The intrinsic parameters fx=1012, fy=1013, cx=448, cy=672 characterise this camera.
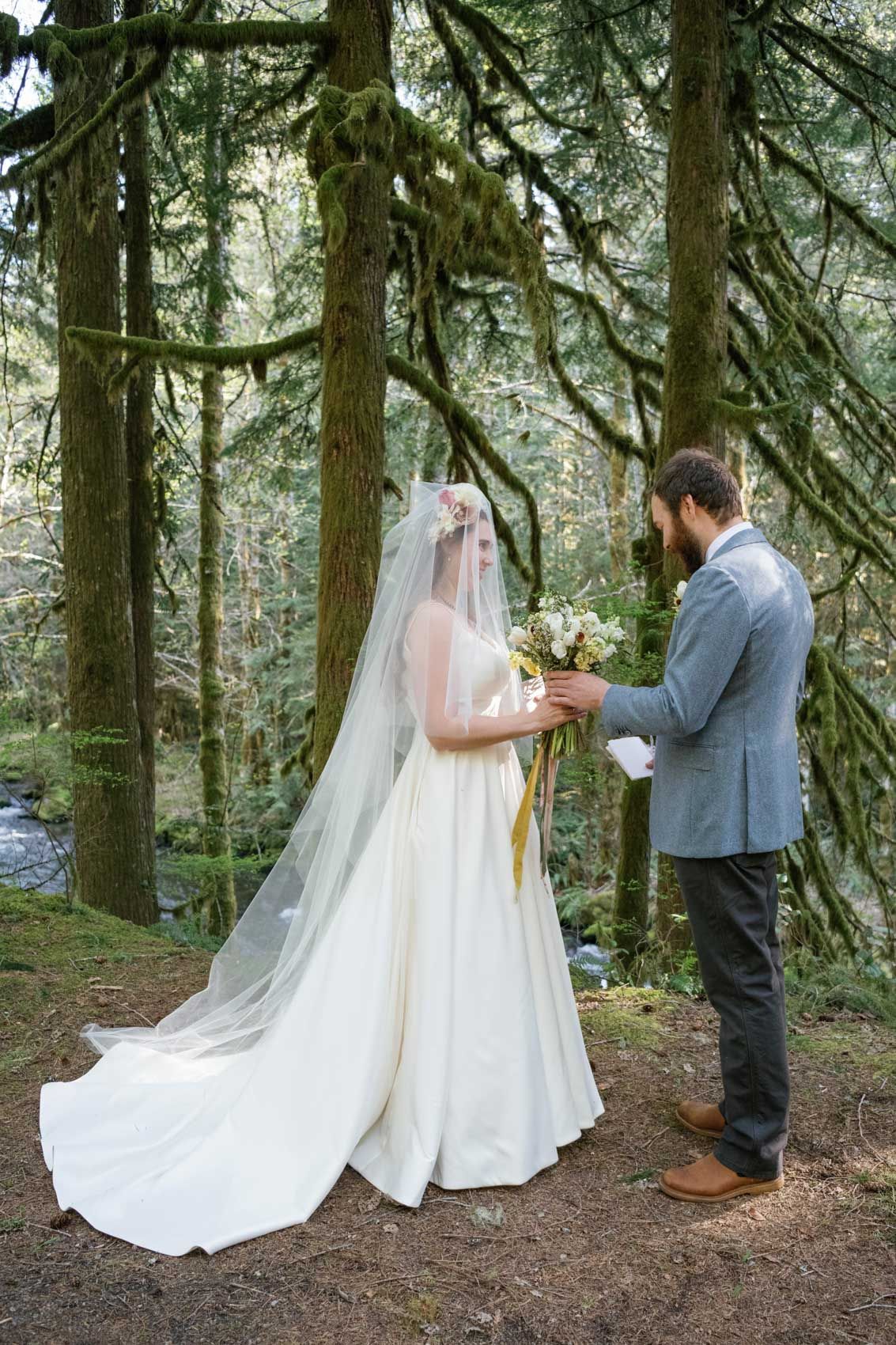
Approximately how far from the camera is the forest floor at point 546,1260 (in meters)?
2.58

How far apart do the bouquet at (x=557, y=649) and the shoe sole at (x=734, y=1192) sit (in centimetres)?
108

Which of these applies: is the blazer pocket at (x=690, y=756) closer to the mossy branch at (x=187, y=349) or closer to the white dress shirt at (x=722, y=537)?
the white dress shirt at (x=722, y=537)

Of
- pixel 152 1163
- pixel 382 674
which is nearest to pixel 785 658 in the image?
pixel 382 674

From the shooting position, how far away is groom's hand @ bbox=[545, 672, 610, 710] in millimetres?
3307

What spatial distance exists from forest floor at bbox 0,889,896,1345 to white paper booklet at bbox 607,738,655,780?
1.33 m

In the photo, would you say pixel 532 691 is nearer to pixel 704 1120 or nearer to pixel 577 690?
pixel 577 690

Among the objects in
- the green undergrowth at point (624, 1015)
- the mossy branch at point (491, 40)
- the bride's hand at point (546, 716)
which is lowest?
the green undergrowth at point (624, 1015)

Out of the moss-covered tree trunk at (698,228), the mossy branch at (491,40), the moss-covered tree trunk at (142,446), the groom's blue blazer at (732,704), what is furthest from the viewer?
the moss-covered tree trunk at (142,446)

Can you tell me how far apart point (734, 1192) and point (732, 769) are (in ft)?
4.40

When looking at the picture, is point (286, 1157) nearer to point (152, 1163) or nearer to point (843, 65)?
point (152, 1163)

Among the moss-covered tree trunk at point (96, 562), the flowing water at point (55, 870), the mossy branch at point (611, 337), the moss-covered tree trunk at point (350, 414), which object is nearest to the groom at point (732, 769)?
the moss-covered tree trunk at point (350, 414)

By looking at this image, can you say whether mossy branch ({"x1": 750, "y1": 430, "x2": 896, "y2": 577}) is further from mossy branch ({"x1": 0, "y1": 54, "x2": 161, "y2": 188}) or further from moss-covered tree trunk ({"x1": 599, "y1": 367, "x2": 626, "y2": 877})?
moss-covered tree trunk ({"x1": 599, "y1": 367, "x2": 626, "y2": 877})

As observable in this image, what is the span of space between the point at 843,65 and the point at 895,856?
5570mm

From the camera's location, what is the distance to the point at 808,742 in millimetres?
6945
